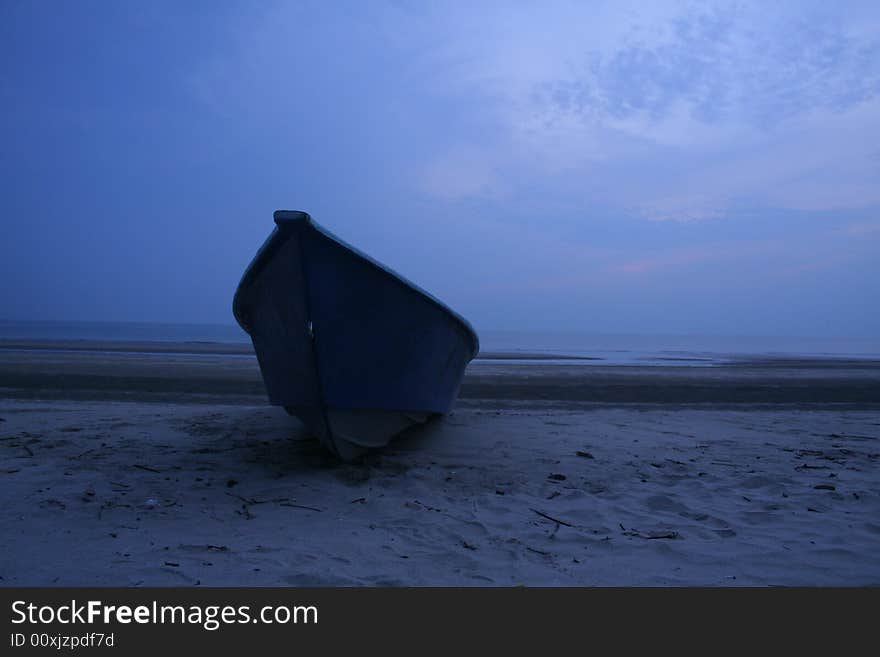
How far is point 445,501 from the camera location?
3.93 meters

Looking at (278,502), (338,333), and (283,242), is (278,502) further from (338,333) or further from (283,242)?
(283,242)

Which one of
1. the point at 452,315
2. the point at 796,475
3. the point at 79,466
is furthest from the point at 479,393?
the point at 79,466

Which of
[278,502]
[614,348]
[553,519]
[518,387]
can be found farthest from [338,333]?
[614,348]

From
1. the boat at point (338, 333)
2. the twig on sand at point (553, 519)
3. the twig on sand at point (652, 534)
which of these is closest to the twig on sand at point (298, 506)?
the boat at point (338, 333)

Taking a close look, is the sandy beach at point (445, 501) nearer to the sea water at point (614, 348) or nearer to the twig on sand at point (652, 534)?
the twig on sand at point (652, 534)

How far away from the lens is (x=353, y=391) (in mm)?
4500

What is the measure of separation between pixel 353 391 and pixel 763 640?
10.4ft

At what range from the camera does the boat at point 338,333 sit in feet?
13.6

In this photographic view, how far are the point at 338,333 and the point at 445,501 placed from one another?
1.55 metres

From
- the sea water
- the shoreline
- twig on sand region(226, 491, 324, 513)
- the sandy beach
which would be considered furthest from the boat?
the sea water

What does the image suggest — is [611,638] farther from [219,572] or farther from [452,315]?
[452,315]

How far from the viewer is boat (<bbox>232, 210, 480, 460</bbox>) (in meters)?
4.15

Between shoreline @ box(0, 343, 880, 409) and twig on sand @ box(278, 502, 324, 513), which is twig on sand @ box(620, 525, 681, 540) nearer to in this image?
twig on sand @ box(278, 502, 324, 513)

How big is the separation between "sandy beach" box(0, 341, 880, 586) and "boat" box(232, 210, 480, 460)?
0.50m
